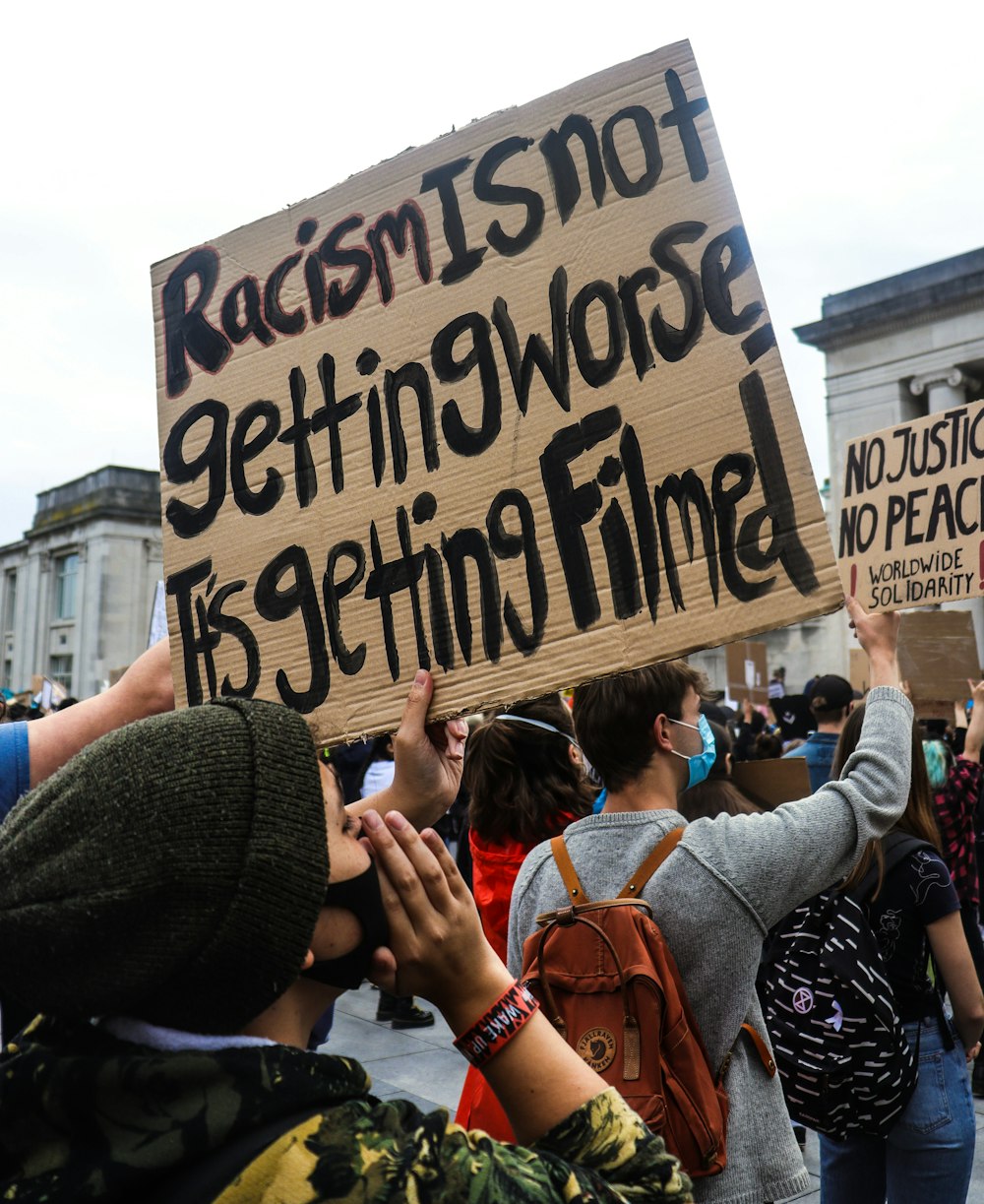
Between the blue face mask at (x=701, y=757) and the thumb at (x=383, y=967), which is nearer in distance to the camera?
the thumb at (x=383, y=967)

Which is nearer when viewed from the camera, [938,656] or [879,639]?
[879,639]

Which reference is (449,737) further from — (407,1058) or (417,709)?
(407,1058)

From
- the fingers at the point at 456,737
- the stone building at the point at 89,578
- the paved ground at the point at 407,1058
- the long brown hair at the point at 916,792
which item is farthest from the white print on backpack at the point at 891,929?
the stone building at the point at 89,578

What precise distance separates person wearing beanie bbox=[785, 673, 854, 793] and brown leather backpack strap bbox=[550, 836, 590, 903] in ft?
10.1

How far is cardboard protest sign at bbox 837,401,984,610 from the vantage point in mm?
5074

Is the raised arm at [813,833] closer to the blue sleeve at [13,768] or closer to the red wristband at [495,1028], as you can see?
the red wristband at [495,1028]

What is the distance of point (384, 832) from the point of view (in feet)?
4.61

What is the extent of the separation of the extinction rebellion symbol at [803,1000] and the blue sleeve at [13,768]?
2025 millimetres

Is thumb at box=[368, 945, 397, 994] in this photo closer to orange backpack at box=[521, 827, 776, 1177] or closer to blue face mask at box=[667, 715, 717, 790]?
orange backpack at box=[521, 827, 776, 1177]

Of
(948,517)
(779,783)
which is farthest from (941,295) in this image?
(779,783)

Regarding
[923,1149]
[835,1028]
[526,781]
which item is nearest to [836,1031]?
[835,1028]

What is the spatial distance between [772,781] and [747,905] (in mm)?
1283

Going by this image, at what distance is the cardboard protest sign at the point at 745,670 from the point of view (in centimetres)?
1439

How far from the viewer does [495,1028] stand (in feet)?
4.57
